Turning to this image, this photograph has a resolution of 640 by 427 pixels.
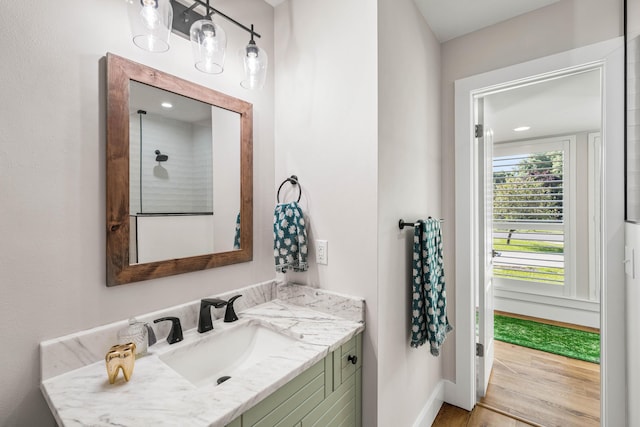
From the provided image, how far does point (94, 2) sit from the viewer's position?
1.02 m

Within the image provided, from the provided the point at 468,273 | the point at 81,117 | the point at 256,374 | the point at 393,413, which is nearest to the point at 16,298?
the point at 81,117

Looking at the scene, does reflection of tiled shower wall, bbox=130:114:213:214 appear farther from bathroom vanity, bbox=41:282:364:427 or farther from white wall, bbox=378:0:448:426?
white wall, bbox=378:0:448:426

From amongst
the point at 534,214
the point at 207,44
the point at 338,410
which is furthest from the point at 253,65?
the point at 534,214

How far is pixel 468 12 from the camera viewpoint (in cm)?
175

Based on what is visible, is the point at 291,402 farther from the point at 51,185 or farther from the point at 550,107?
the point at 550,107

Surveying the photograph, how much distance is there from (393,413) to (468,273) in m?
1.01

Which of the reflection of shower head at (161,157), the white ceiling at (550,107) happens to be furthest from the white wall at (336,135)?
the white ceiling at (550,107)

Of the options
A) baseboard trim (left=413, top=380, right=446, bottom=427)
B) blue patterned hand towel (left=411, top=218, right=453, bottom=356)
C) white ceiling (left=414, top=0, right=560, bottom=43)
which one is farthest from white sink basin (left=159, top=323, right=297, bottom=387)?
white ceiling (left=414, top=0, right=560, bottom=43)

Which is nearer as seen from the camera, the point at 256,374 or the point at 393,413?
the point at 256,374

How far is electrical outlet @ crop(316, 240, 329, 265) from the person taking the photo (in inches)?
57.5

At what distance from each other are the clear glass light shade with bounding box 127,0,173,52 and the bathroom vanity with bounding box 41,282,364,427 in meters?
1.00

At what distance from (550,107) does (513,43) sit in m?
1.30

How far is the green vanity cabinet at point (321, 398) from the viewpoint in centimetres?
89

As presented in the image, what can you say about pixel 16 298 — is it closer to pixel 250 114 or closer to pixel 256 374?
pixel 256 374
